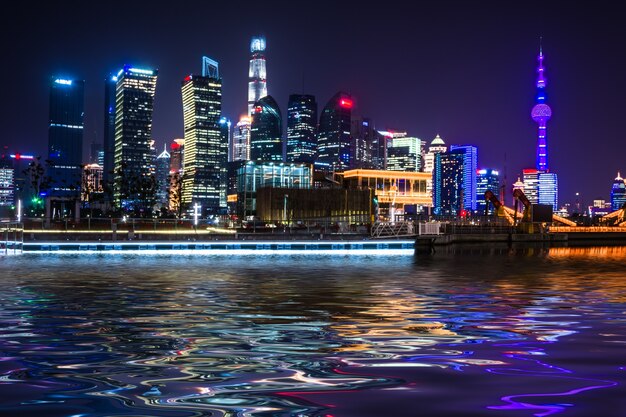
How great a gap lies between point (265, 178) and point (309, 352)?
446ft

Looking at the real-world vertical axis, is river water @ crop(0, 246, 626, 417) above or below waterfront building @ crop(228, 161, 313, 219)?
below

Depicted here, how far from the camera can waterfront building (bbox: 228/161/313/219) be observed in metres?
145

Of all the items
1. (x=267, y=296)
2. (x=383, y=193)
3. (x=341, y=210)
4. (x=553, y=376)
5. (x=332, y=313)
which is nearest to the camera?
(x=553, y=376)

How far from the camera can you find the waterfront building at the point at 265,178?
14475 cm

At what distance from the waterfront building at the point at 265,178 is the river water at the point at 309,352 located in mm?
122966

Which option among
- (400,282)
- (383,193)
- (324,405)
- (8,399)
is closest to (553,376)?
(324,405)

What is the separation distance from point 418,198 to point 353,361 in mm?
160065

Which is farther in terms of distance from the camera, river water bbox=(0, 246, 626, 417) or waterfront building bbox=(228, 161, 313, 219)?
waterfront building bbox=(228, 161, 313, 219)

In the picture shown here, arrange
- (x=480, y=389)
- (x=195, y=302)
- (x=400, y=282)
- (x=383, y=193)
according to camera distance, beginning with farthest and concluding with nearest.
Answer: (x=383, y=193), (x=400, y=282), (x=195, y=302), (x=480, y=389)

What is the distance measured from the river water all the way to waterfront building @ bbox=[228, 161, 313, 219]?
403 ft

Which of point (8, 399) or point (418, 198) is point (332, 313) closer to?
point (8, 399)

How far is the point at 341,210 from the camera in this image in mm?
141000

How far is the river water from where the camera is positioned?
746 centimetres

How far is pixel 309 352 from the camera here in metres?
10.6
